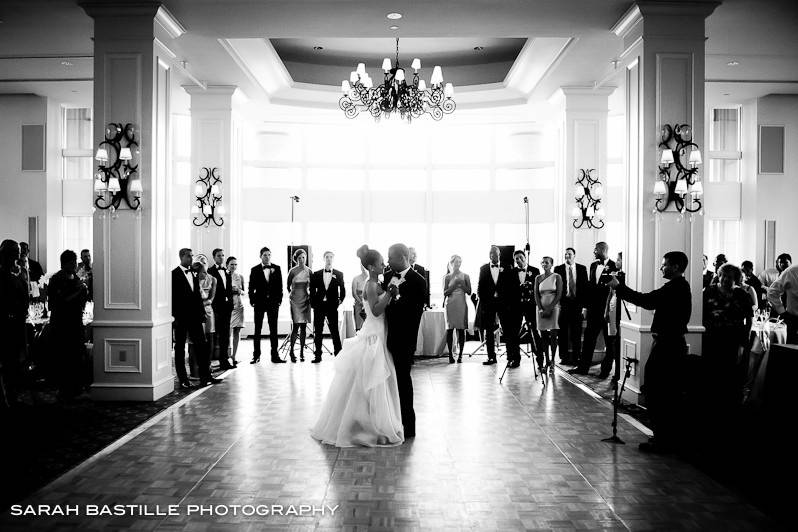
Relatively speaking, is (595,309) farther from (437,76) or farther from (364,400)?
(364,400)

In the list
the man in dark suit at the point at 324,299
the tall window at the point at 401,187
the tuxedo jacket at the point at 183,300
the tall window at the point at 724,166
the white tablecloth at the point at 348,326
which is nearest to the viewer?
the tuxedo jacket at the point at 183,300

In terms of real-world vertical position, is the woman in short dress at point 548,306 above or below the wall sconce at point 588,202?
below

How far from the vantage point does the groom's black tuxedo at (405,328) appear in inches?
212

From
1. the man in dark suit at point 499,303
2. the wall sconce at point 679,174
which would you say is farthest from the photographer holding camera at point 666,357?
the man in dark suit at point 499,303

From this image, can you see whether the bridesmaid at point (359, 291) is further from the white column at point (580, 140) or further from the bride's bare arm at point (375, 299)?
the bride's bare arm at point (375, 299)

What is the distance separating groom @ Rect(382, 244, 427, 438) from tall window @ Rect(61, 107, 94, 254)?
8887mm

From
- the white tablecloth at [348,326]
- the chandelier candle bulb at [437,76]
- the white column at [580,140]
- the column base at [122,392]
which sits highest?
the chandelier candle bulb at [437,76]

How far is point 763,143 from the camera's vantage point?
37.6 feet

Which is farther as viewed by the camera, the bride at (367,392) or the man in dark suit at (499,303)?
the man in dark suit at (499,303)

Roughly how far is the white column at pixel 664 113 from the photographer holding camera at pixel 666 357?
1.49 meters

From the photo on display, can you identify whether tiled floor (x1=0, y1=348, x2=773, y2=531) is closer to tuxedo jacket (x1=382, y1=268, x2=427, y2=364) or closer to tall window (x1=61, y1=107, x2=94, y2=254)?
tuxedo jacket (x1=382, y1=268, x2=427, y2=364)

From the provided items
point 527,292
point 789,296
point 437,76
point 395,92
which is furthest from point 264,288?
point 789,296

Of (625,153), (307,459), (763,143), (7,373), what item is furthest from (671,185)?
(7,373)

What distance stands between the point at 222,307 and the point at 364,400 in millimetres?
4091
